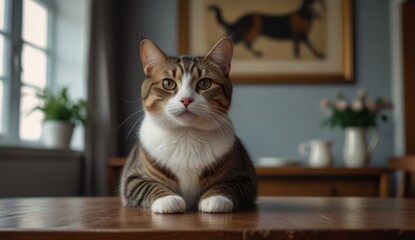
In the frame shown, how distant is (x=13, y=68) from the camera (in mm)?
2041

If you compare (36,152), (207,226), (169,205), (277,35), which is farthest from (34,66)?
(207,226)

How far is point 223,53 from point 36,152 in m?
1.33

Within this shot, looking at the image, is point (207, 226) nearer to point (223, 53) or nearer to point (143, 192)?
point (143, 192)

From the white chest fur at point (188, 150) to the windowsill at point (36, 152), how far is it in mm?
1039

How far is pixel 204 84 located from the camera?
92cm

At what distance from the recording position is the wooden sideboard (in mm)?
2275

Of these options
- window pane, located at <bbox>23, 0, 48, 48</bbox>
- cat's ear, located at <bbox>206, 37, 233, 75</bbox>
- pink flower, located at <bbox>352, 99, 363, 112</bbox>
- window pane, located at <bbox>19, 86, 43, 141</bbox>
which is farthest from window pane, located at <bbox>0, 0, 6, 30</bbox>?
pink flower, located at <bbox>352, 99, 363, 112</bbox>

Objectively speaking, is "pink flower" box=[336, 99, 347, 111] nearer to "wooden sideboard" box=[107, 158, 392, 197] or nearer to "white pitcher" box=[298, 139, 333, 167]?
"white pitcher" box=[298, 139, 333, 167]

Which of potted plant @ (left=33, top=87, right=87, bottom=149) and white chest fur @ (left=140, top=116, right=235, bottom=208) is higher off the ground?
potted plant @ (left=33, top=87, right=87, bottom=149)

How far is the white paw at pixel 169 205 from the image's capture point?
31.8 inches

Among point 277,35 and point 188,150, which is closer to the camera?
point 188,150

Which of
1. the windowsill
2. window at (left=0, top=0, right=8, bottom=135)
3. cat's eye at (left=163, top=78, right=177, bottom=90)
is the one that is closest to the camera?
cat's eye at (left=163, top=78, right=177, bottom=90)

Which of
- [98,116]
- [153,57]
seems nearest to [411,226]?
[153,57]

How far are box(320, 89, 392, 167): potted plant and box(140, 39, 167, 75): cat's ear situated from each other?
5.68 feet
